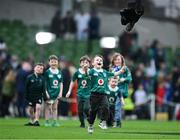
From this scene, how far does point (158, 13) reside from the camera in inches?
1898

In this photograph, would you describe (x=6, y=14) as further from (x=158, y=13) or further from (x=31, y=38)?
(x=158, y=13)

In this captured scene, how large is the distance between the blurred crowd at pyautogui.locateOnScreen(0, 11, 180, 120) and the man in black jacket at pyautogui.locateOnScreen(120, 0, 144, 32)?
1347cm

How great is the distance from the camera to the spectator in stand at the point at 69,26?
4228 cm

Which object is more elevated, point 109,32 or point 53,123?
point 109,32

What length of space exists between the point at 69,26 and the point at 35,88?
49.0 feet

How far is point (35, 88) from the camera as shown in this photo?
28.3m

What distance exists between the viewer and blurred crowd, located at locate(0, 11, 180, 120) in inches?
1490

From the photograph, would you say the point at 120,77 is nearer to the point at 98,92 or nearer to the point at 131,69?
the point at 98,92

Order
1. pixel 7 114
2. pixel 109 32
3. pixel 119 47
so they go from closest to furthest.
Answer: pixel 7 114 → pixel 119 47 → pixel 109 32

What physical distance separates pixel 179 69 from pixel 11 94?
8472mm

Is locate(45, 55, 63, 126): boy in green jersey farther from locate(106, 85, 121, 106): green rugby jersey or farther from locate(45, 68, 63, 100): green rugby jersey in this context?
locate(106, 85, 121, 106): green rugby jersey

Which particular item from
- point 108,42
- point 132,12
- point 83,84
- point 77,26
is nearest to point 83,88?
point 83,84

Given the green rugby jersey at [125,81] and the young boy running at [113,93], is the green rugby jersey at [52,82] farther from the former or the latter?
the green rugby jersey at [125,81]

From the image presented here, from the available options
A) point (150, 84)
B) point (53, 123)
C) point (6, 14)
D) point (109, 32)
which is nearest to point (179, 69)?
point (150, 84)
